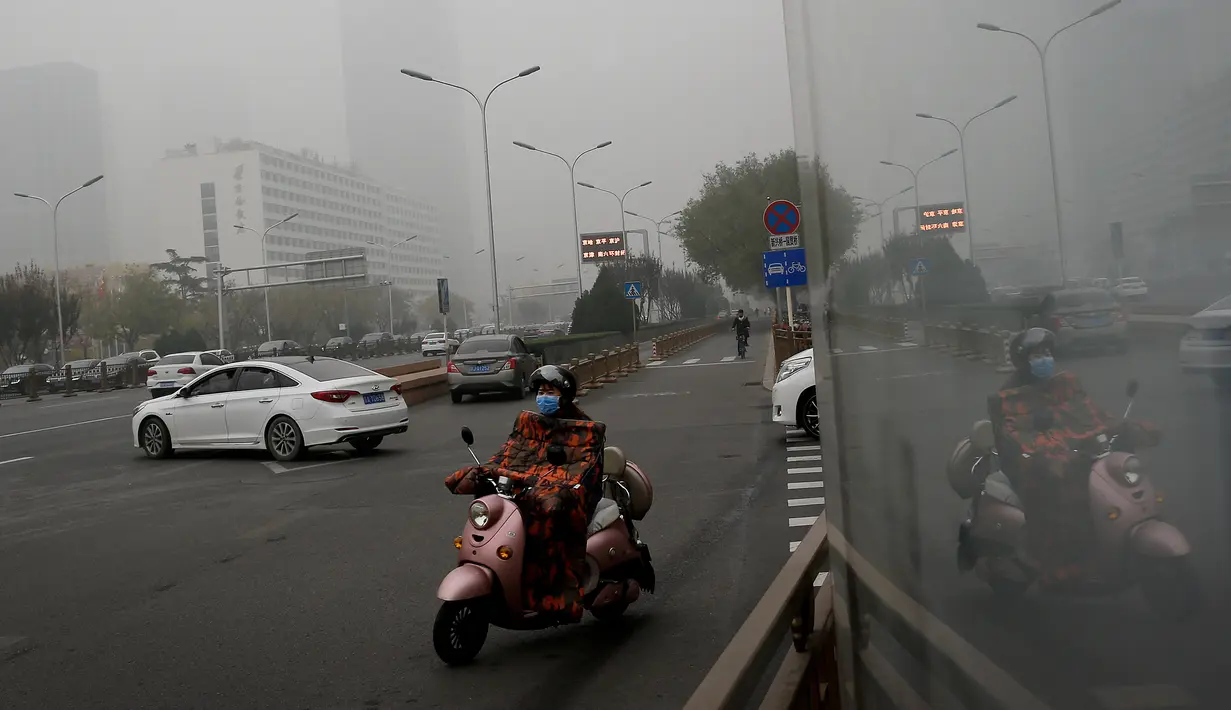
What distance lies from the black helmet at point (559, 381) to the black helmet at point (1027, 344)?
16.9ft

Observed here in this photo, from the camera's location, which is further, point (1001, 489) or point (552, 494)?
point (552, 494)

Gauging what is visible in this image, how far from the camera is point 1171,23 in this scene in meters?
0.95

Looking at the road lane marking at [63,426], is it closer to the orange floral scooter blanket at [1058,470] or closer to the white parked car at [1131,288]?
the orange floral scooter blanket at [1058,470]

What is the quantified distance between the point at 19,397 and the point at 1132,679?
48.9 m

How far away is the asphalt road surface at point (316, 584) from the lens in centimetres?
555

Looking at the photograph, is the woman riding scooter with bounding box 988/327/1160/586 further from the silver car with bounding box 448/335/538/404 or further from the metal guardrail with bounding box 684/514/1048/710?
the silver car with bounding box 448/335/538/404

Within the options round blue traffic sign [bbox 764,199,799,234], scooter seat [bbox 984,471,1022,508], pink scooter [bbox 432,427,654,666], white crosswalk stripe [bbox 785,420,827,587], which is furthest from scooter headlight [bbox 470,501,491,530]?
round blue traffic sign [bbox 764,199,799,234]

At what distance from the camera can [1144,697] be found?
3.50ft

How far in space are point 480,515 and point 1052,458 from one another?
4.75 metres

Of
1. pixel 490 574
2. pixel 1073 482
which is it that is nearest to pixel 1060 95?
pixel 1073 482

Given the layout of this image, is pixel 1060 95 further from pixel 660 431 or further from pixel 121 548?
pixel 660 431

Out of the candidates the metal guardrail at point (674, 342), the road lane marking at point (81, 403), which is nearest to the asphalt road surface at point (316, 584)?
the road lane marking at point (81, 403)

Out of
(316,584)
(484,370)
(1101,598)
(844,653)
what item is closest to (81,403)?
(484,370)

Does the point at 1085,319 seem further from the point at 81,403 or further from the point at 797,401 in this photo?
the point at 81,403
